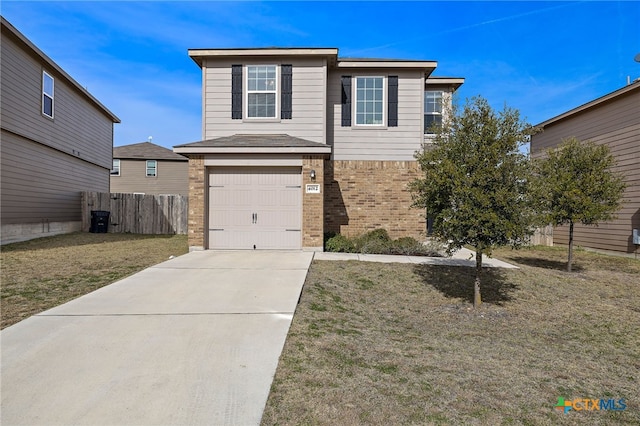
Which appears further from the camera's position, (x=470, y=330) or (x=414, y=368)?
(x=470, y=330)

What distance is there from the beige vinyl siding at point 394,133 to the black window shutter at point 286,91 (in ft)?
4.65

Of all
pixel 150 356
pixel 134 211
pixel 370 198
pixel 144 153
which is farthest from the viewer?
pixel 144 153

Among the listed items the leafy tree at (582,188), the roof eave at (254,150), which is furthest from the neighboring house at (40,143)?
the leafy tree at (582,188)

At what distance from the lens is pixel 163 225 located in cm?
1692

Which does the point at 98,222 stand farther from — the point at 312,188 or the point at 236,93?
the point at 312,188

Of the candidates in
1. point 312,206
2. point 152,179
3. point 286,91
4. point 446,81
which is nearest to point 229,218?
point 312,206

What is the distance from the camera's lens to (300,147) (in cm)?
988

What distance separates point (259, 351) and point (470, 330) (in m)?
3.08

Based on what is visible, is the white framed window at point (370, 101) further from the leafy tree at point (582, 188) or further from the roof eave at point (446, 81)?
the leafy tree at point (582, 188)

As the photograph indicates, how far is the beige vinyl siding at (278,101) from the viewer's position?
11547 millimetres

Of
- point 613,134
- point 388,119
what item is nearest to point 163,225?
point 388,119

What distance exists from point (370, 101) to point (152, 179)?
21457 millimetres

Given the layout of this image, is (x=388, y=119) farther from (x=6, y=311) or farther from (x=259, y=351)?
(x=6, y=311)

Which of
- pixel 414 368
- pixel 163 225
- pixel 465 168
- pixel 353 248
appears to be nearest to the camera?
pixel 414 368
